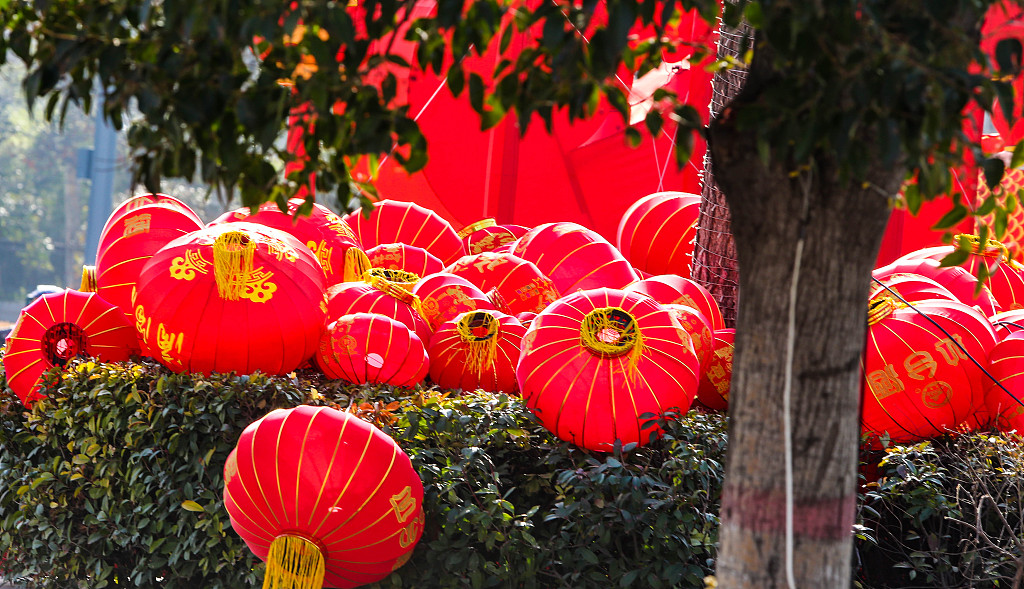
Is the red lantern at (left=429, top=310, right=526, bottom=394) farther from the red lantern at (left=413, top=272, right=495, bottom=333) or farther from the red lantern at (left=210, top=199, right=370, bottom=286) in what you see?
the red lantern at (left=210, top=199, right=370, bottom=286)

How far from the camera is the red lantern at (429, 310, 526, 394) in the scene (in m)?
5.16

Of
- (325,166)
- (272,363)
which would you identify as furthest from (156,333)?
(325,166)

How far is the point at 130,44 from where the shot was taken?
2.01 metres

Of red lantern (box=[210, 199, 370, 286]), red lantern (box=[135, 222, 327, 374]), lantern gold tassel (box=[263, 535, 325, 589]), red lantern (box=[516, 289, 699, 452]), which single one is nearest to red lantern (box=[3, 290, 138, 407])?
red lantern (box=[135, 222, 327, 374])

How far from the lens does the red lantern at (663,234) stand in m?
6.80

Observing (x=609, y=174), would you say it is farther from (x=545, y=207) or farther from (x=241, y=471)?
(x=241, y=471)

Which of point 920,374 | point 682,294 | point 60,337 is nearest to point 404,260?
point 682,294

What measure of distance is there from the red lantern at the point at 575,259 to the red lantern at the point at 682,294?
694mm

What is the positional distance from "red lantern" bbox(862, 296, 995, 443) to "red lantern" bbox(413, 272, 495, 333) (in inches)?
82.0

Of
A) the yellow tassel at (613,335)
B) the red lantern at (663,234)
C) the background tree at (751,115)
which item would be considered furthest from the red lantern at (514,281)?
the background tree at (751,115)

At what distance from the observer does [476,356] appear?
17.0 ft

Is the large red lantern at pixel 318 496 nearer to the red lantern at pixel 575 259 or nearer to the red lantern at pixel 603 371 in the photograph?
the red lantern at pixel 603 371

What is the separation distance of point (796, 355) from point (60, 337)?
438 centimetres

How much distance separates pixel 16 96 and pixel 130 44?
136 ft
